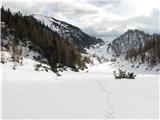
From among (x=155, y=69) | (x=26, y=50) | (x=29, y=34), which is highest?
(x=29, y=34)

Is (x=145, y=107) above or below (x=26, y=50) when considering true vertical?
below

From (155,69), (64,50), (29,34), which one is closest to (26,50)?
(29,34)

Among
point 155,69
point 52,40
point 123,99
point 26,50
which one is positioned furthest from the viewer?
point 155,69

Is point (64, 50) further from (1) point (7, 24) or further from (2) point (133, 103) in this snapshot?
(2) point (133, 103)

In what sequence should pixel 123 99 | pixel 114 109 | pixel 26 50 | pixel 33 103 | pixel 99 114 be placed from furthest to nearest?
pixel 26 50 < pixel 123 99 < pixel 33 103 < pixel 114 109 < pixel 99 114

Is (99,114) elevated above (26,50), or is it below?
below

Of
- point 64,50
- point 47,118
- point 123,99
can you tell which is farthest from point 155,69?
point 47,118

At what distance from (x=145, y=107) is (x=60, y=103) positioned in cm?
459

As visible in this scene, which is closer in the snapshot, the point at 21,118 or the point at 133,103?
the point at 21,118

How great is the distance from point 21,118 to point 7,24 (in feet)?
203

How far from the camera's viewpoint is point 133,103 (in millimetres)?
14297

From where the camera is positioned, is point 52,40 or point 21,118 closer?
point 21,118

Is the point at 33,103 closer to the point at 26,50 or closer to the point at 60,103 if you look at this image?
the point at 60,103

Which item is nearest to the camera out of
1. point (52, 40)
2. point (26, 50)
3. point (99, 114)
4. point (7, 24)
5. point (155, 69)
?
point (99, 114)
